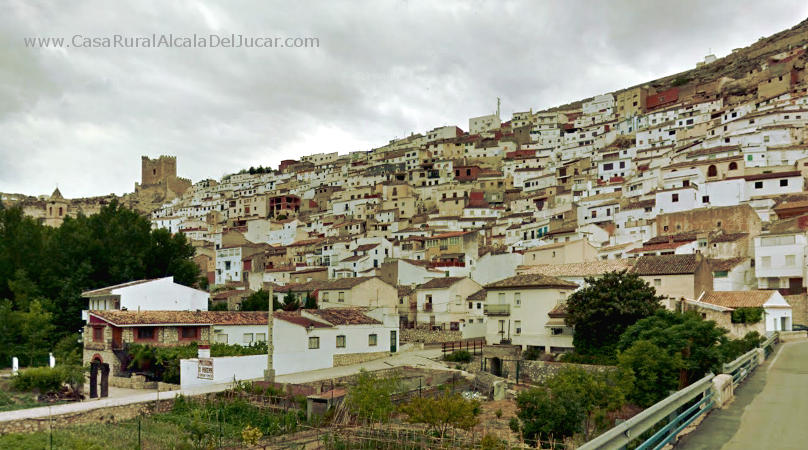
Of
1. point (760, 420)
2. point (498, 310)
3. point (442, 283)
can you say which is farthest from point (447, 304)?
point (760, 420)

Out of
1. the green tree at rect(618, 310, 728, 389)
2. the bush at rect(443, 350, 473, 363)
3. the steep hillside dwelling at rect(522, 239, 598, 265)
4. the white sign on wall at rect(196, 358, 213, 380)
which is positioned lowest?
the bush at rect(443, 350, 473, 363)

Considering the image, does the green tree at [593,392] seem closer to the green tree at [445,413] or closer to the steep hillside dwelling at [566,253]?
the green tree at [445,413]

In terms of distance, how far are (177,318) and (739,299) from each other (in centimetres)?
3074

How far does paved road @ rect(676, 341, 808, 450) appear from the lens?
24.3 feet

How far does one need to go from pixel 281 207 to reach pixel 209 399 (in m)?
84.0

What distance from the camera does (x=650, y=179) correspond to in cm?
5972

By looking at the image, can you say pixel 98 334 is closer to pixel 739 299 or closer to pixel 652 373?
pixel 652 373

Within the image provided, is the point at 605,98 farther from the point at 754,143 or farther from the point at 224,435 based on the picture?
the point at 224,435

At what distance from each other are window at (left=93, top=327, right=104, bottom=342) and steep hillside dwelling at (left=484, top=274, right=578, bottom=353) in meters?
21.8

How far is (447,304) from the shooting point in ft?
143

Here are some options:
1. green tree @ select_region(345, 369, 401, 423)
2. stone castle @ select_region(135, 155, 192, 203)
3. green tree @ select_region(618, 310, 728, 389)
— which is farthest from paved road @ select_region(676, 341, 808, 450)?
stone castle @ select_region(135, 155, 192, 203)

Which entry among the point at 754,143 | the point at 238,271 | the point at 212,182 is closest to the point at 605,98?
the point at 754,143

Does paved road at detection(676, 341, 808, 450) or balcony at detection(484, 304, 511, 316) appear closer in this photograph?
paved road at detection(676, 341, 808, 450)

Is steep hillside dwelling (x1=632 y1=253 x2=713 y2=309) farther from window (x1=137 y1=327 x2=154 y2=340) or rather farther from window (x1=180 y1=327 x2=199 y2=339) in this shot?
window (x1=137 y1=327 x2=154 y2=340)
